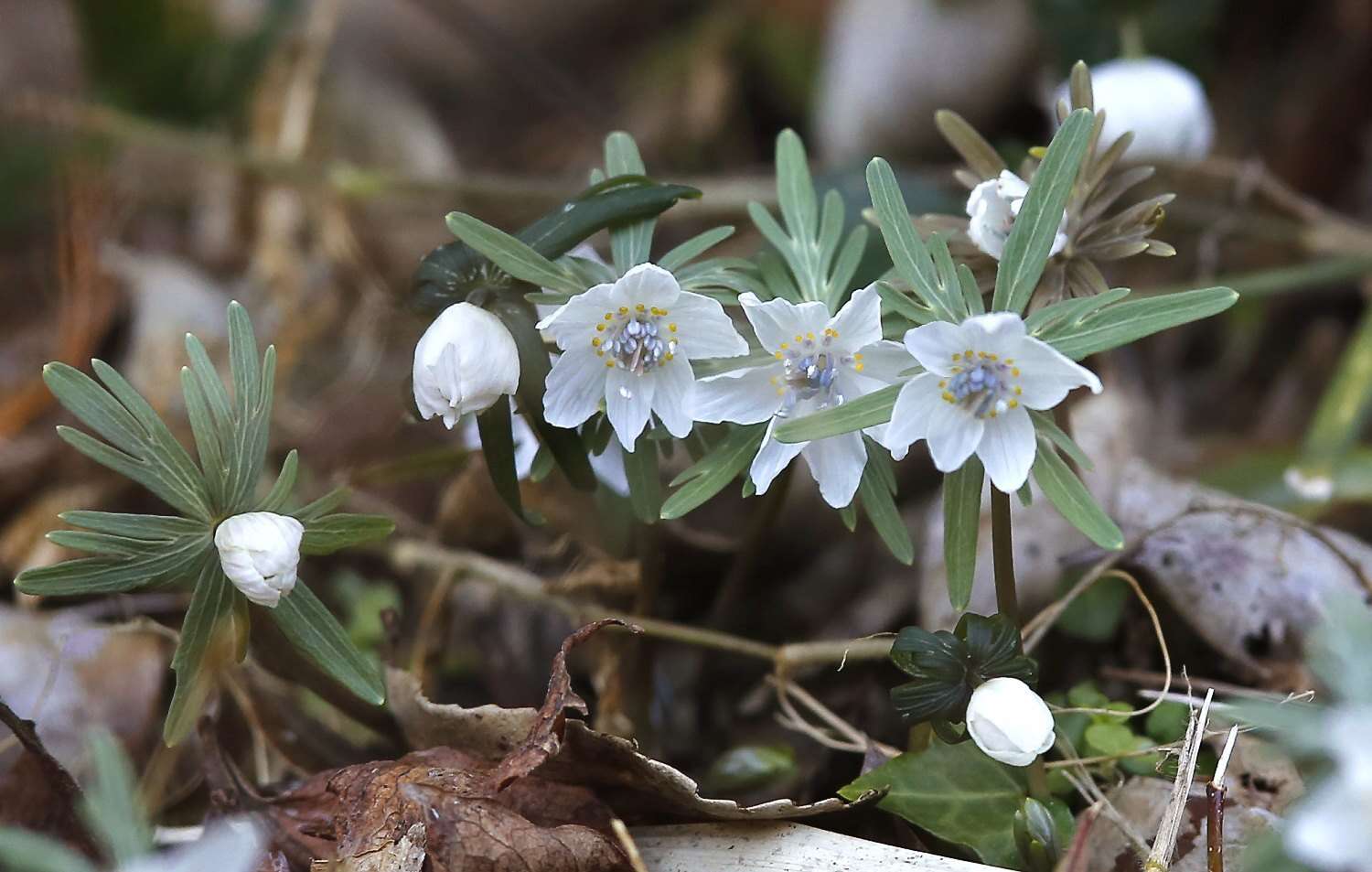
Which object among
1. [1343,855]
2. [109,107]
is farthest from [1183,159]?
[109,107]

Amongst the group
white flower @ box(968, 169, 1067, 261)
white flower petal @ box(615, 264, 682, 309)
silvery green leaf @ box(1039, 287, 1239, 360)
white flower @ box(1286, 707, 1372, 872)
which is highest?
white flower @ box(968, 169, 1067, 261)

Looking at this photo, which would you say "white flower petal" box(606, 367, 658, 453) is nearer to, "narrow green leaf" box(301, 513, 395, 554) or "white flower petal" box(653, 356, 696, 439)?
"white flower petal" box(653, 356, 696, 439)

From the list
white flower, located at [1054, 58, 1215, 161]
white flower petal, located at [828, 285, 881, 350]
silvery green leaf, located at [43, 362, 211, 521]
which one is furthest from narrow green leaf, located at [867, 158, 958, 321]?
white flower, located at [1054, 58, 1215, 161]

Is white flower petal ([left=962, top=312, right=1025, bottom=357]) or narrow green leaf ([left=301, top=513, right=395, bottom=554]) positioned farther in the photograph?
narrow green leaf ([left=301, top=513, right=395, bottom=554])

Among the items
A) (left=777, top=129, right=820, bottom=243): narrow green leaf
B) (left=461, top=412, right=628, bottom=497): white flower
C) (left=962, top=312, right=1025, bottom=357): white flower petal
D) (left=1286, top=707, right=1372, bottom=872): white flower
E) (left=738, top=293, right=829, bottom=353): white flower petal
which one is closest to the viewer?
(left=1286, top=707, right=1372, bottom=872): white flower

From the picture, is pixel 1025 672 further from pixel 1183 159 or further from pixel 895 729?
pixel 1183 159

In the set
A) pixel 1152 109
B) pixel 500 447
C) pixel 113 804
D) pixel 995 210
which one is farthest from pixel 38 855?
pixel 1152 109
